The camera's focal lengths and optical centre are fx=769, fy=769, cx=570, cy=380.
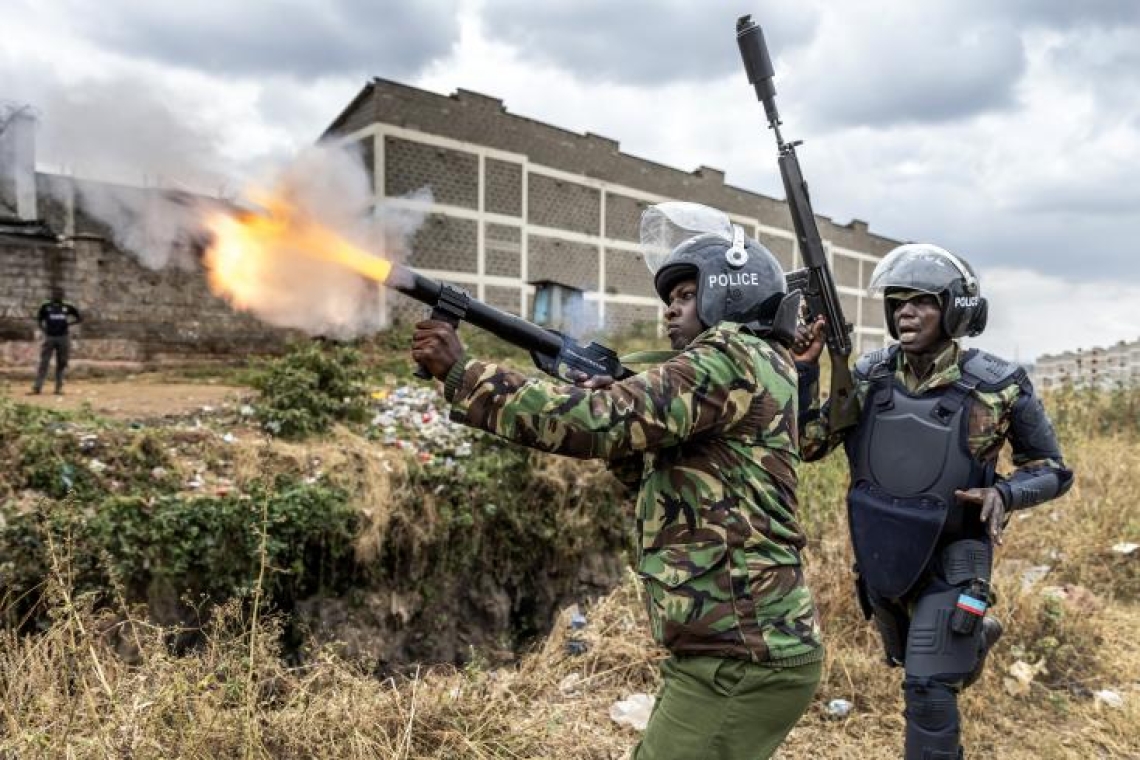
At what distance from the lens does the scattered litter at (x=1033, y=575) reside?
15.7 feet

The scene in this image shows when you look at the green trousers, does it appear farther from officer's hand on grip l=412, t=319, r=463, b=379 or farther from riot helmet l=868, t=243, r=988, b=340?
riot helmet l=868, t=243, r=988, b=340

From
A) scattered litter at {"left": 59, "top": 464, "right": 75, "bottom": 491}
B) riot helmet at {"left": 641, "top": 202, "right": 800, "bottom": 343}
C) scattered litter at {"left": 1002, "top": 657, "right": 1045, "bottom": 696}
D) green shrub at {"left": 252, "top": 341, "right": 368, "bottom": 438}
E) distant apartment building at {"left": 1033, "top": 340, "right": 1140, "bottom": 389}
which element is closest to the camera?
riot helmet at {"left": 641, "top": 202, "right": 800, "bottom": 343}

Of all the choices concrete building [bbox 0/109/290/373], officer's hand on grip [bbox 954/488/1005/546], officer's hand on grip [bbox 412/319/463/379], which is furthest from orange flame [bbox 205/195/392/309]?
concrete building [bbox 0/109/290/373]

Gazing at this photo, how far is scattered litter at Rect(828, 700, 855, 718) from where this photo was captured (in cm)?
368

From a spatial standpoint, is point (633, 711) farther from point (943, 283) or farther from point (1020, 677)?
point (943, 283)

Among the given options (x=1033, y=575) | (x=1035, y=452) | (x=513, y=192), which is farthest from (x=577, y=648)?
(x=513, y=192)

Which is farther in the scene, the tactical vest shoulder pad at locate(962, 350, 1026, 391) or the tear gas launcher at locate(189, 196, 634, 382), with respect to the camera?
the tactical vest shoulder pad at locate(962, 350, 1026, 391)

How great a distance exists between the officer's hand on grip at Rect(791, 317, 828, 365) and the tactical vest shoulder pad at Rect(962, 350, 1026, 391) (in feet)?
1.74

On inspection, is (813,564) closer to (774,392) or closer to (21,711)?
(774,392)

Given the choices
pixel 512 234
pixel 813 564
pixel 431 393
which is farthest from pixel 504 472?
pixel 512 234

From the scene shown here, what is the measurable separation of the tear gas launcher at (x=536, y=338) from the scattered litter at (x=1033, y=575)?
3.89m

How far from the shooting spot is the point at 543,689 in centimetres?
387

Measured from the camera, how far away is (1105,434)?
9.15 m

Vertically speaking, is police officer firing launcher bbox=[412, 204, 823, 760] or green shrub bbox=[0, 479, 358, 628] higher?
police officer firing launcher bbox=[412, 204, 823, 760]
